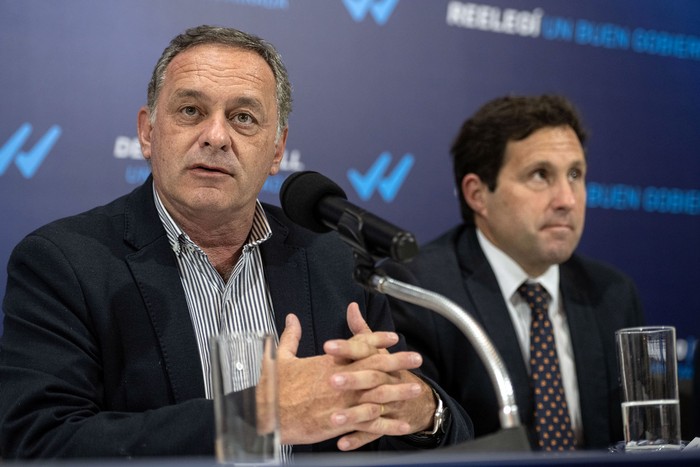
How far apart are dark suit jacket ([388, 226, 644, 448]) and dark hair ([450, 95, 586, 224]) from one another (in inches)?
9.5

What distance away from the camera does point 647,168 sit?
15.1 ft

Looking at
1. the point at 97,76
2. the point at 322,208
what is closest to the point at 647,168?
the point at 97,76

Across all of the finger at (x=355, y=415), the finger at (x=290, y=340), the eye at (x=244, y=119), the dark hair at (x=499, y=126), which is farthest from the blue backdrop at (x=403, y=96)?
the finger at (x=355, y=415)

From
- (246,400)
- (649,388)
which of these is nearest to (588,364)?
(649,388)

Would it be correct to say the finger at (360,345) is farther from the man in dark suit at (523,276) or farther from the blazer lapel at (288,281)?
the man in dark suit at (523,276)

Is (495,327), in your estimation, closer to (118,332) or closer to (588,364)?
(588,364)

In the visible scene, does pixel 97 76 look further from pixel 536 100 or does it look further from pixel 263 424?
pixel 263 424

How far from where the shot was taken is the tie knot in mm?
3643

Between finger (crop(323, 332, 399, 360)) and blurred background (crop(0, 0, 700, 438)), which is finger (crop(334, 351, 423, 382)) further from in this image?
blurred background (crop(0, 0, 700, 438))

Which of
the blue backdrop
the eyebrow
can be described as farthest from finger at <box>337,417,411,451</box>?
the blue backdrop

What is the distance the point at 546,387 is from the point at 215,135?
1545 millimetres

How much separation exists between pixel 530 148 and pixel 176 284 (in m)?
1.75

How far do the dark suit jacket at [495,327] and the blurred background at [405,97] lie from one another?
1.10 ft

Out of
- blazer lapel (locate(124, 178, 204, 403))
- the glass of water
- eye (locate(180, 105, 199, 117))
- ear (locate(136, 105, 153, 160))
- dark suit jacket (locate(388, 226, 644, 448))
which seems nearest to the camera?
the glass of water
